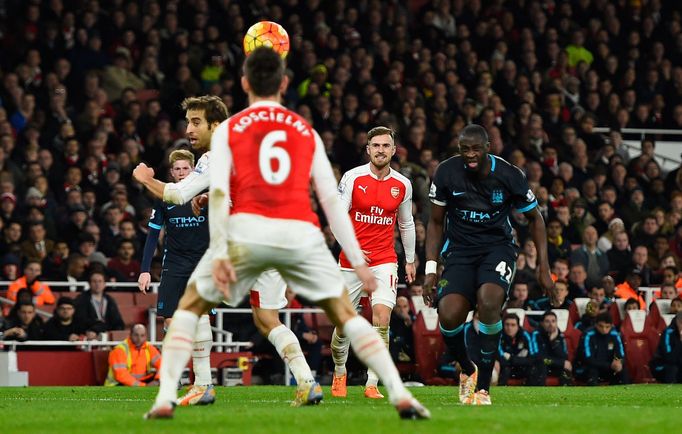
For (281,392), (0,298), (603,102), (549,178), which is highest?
(603,102)

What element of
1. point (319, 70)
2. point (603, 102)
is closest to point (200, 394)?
point (319, 70)

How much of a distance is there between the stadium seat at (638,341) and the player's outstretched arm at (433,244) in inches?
376

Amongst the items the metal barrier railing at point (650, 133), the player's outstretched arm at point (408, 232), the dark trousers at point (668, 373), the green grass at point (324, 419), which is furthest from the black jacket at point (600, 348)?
the metal barrier railing at point (650, 133)

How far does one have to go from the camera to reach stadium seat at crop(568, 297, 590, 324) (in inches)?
819

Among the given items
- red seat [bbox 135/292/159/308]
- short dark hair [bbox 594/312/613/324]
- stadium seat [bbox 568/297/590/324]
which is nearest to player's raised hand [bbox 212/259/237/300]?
red seat [bbox 135/292/159/308]

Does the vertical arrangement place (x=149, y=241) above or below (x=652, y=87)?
below

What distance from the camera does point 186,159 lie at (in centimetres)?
1204

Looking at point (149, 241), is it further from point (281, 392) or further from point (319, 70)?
point (319, 70)

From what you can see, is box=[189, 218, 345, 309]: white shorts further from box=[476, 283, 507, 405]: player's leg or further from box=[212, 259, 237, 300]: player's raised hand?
box=[476, 283, 507, 405]: player's leg

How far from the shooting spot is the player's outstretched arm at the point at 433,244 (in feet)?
38.2

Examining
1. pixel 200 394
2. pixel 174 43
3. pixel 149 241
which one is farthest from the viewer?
pixel 174 43

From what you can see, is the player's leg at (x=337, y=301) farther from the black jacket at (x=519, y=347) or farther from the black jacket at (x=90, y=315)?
the black jacket at (x=519, y=347)

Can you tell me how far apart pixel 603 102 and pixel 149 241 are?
1666cm

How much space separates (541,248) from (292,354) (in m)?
2.39
